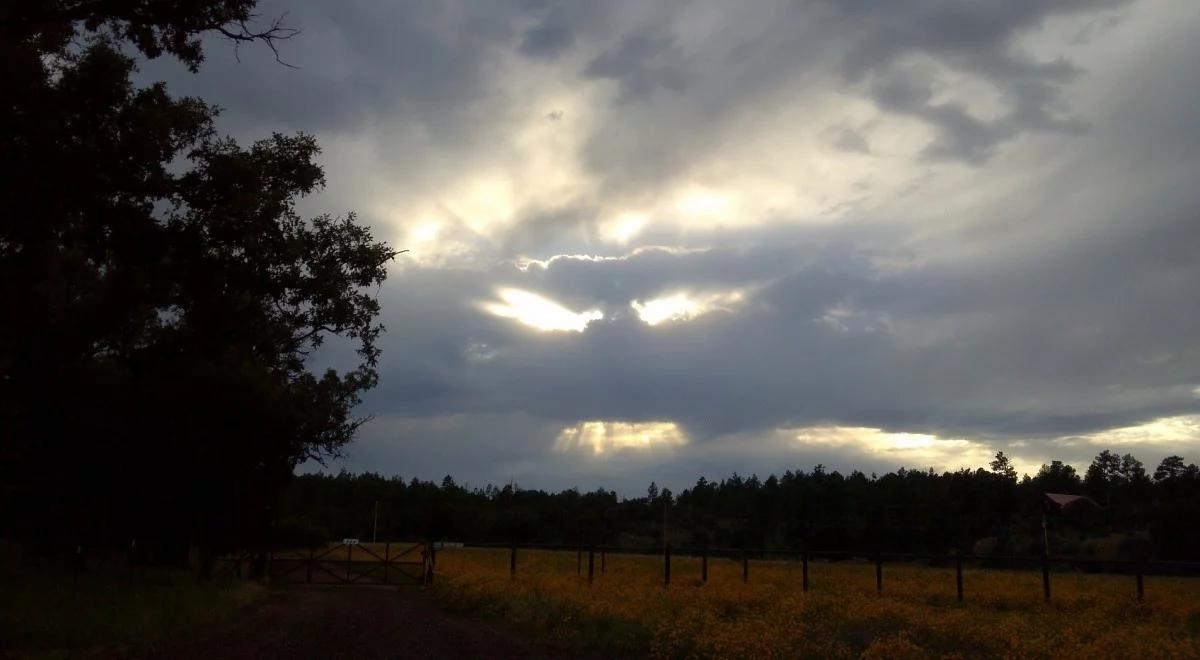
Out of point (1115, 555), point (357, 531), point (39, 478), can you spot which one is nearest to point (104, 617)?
point (39, 478)

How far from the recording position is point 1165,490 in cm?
7619

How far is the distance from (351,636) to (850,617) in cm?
931

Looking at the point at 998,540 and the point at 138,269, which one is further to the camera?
the point at 998,540

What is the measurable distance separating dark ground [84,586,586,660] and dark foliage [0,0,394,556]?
6135mm

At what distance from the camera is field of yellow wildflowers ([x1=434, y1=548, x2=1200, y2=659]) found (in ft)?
42.9

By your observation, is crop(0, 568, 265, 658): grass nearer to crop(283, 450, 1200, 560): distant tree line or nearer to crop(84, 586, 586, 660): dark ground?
crop(84, 586, 586, 660): dark ground

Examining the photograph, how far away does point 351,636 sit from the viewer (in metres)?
17.3

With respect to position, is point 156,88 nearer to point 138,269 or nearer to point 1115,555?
point 138,269

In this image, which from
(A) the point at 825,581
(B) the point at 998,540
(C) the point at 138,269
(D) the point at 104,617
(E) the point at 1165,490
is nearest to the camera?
(C) the point at 138,269

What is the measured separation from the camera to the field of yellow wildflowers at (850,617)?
1307cm

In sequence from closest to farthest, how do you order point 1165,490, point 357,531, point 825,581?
point 825,581 → point 1165,490 → point 357,531

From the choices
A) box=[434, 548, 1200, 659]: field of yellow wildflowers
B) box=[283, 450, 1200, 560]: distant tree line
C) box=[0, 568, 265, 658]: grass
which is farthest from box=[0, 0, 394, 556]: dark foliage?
box=[283, 450, 1200, 560]: distant tree line

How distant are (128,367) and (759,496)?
289ft

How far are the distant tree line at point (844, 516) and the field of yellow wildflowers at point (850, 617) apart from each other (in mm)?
29306
